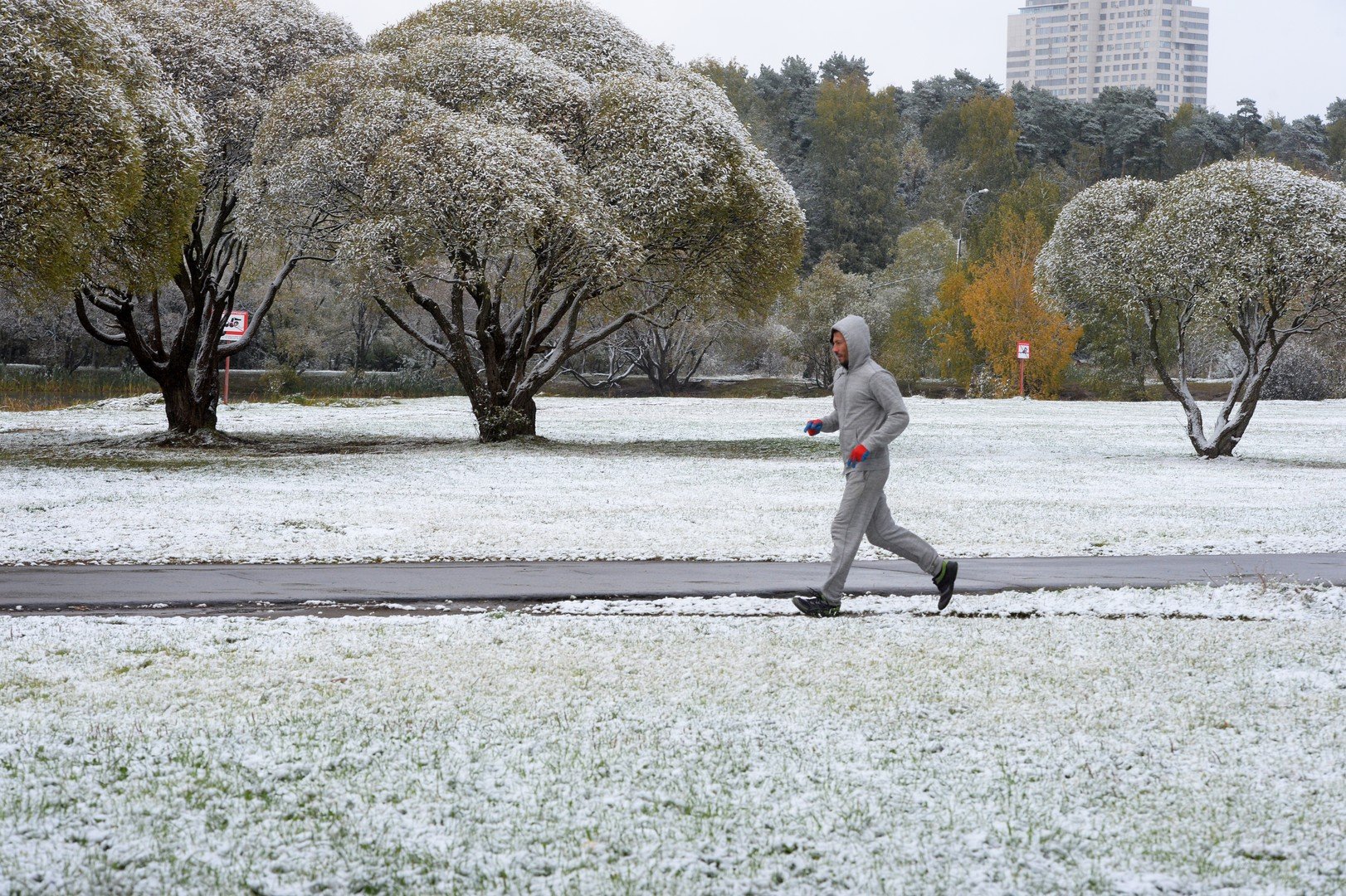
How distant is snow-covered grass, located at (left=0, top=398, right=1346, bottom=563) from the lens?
11.9 metres

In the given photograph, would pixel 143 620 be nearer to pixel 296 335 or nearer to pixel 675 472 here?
pixel 675 472

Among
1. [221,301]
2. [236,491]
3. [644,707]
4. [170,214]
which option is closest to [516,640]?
[644,707]

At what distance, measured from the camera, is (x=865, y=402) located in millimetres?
7723

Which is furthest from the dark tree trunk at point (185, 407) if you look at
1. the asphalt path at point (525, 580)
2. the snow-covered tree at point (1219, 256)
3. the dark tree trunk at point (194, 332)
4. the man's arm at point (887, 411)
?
the man's arm at point (887, 411)

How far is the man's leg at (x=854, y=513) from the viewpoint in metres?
7.75

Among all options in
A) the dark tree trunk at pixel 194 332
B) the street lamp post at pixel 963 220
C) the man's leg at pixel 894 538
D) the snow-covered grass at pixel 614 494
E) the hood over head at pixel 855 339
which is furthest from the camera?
the street lamp post at pixel 963 220

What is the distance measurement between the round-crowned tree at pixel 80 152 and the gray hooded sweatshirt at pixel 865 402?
1502 cm

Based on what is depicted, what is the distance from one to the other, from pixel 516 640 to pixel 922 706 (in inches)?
104

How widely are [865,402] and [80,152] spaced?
15981 mm

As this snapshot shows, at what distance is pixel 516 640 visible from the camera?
23.5ft

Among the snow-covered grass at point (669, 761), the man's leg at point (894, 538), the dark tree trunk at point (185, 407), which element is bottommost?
the snow-covered grass at point (669, 761)

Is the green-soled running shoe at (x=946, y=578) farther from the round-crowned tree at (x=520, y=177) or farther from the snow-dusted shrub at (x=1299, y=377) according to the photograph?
the snow-dusted shrub at (x=1299, y=377)

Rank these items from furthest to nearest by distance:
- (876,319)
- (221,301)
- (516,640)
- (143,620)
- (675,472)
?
(876,319), (221,301), (675,472), (143,620), (516,640)

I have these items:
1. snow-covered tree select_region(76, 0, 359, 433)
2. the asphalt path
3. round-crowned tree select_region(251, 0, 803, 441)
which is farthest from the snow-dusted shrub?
the asphalt path
